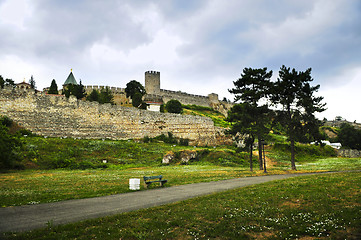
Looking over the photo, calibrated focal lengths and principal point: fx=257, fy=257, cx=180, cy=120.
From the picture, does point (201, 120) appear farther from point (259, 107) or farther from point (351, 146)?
point (351, 146)

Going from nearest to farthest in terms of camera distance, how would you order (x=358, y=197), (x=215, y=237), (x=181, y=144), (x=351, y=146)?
1. (x=215, y=237)
2. (x=358, y=197)
3. (x=181, y=144)
4. (x=351, y=146)

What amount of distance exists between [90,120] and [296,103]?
3205 centimetres

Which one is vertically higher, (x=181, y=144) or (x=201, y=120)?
(x=201, y=120)

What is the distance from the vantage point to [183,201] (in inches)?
409

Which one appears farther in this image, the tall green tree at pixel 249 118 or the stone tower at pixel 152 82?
the stone tower at pixel 152 82

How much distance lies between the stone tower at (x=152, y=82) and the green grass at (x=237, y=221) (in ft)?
265

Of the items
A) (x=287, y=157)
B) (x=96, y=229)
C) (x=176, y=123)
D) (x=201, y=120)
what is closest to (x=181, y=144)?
(x=176, y=123)

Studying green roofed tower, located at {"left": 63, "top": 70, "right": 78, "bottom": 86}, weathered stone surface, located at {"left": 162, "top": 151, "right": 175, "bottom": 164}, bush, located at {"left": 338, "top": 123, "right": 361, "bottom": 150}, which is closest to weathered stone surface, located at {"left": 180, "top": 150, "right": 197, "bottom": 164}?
weathered stone surface, located at {"left": 162, "top": 151, "right": 175, "bottom": 164}

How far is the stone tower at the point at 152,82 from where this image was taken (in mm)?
89562

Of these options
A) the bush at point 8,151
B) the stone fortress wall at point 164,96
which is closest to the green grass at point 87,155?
the bush at point 8,151

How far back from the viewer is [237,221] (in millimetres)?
7816

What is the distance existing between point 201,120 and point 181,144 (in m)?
8.68

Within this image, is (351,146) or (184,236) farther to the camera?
(351,146)

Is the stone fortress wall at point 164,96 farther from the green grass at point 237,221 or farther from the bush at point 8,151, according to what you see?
the green grass at point 237,221
